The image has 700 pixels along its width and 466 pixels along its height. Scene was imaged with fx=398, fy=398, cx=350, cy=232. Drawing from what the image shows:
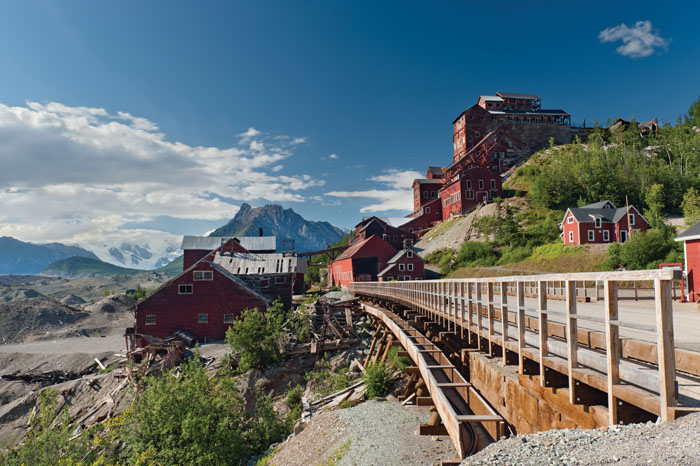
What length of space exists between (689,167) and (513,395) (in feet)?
294

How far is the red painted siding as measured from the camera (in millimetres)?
38750

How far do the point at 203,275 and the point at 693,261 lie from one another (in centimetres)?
3777

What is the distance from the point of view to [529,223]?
202 feet

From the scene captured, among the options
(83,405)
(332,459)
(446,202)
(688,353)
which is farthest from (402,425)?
(446,202)

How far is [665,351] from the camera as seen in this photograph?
375 cm

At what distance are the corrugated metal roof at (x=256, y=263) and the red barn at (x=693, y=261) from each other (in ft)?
116

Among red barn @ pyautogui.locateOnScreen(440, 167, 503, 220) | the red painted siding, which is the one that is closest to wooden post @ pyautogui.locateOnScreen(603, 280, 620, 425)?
the red painted siding

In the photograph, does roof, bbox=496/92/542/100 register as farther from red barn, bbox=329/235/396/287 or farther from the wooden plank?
the wooden plank

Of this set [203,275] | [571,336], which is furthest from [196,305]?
[571,336]

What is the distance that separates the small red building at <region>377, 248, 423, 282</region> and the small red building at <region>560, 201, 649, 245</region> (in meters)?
20.1

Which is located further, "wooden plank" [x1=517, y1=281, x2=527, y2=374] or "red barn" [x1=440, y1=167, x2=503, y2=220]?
"red barn" [x1=440, y1=167, x2=503, y2=220]

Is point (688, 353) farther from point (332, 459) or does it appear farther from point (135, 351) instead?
point (135, 351)

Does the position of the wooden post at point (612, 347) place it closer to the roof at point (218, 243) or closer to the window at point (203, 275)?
the window at point (203, 275)

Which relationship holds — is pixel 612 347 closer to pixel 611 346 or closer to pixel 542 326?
pixel 611 346
